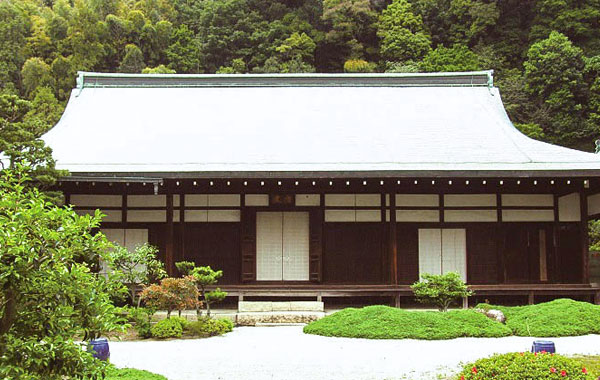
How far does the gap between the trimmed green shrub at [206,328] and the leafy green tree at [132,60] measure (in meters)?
38.8

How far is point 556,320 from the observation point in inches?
523

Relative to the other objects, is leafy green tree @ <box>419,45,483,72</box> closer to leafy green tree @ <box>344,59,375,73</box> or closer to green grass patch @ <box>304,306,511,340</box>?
leafy green tree @ <box>344,59,375,73</box>

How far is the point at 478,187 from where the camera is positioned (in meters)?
18.1

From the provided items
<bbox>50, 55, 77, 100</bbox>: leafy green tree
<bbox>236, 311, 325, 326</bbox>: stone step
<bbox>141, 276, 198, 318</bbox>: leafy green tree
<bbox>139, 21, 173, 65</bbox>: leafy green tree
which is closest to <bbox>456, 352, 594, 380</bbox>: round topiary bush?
<bbox>141, 276, 198, 318</bbox>: leafy green tree

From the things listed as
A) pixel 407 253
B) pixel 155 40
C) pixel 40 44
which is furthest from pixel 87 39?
A: pixel 407 253

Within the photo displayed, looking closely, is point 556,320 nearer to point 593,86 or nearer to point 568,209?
point 568,209

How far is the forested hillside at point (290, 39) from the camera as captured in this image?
44.4 m

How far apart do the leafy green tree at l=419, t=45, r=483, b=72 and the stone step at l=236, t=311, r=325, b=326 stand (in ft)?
108

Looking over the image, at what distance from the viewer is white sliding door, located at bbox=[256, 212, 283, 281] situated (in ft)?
60.0

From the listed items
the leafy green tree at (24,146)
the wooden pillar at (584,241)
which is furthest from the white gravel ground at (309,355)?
the wooden pillar at (584,241)

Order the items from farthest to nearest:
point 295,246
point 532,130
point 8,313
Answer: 1. point 532,130
2. point 295,246
3. point 8,313

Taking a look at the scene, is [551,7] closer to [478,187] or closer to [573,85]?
[573,85]

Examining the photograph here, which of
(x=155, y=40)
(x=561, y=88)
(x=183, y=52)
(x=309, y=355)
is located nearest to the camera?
(x=309, y=355)

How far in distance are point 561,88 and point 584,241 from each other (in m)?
24.3
